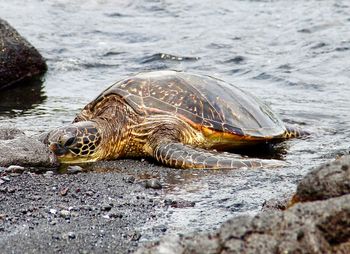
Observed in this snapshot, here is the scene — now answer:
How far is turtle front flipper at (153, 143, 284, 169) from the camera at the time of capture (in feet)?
22.1

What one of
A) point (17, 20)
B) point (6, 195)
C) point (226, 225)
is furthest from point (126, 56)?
point (226, 225)

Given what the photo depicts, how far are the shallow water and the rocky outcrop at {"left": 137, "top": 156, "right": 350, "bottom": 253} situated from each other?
1.91m

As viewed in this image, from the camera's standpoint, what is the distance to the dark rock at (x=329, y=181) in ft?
11.5

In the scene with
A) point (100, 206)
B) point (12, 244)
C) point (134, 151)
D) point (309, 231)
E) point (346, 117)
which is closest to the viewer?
point (309, 231)

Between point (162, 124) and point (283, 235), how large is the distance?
172 inches

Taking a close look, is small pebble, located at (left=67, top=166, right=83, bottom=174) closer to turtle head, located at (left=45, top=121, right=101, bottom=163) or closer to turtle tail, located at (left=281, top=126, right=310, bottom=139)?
turtle head, located at (left=45, top=121, right=101, bottom=163)

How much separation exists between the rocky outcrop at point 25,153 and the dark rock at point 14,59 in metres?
4.35

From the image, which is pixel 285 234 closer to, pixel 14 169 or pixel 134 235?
pixel 134 235

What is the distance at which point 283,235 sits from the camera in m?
3.10

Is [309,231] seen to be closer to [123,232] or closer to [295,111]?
[123,232]

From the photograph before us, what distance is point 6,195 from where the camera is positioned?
5797 millimetres

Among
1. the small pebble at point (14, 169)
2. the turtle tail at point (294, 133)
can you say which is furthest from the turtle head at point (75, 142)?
the turtle tail at point (294, 133)

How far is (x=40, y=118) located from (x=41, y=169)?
8.41 feet

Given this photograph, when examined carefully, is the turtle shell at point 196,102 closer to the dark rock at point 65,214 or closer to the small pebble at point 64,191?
the small pebble at point 64,191
